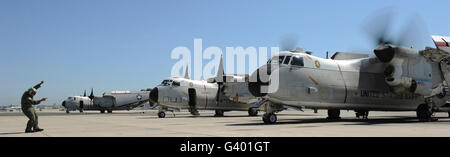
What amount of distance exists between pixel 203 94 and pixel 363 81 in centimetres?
1381

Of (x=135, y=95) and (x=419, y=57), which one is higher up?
(x=419, y=57)

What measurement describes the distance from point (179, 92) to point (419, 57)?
16.9m

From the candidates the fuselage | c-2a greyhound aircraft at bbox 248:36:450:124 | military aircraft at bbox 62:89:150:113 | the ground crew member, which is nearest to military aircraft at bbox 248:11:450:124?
c-2a greyhound aircraft at bbox 248:36:450:124

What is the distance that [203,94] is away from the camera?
29.7 meters

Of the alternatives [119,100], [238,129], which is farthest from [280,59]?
[119,100]

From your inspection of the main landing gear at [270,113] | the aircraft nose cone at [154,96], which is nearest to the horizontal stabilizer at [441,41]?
the main landing gear at [270,113]

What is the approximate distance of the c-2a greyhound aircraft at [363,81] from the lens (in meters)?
16.8

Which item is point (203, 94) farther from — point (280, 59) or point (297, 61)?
point (297, 61)

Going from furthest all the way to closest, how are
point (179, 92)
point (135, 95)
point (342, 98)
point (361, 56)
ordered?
point (135, 95) → point (179, 92) → point (361, 56) → point (342, 98)

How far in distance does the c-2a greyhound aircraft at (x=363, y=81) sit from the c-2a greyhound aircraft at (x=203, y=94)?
10988 millimetres
